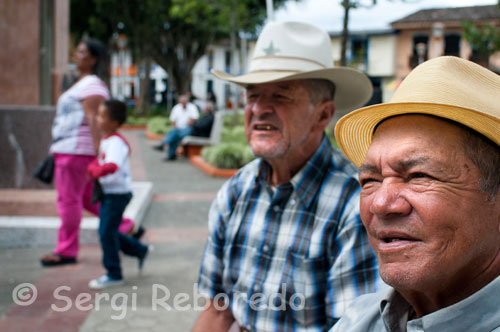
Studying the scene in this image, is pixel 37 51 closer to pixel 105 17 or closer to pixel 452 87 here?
pixel 452 87

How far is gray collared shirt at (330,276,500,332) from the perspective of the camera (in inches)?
49.1

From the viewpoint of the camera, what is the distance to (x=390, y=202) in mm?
1328

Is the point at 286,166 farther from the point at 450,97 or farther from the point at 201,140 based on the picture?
the point at 201,140

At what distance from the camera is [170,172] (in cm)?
1314

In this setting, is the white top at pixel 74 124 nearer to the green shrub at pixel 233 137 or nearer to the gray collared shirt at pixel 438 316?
the gray collared shirt at pixel 438 316

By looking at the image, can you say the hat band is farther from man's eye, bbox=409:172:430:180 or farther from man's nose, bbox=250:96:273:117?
man's eye, bbox=409:172:430:180

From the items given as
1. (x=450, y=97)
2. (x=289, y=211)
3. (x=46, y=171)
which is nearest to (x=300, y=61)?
(x=289, y=211)

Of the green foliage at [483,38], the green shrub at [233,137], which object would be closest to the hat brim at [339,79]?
the green foliage at [483,38]

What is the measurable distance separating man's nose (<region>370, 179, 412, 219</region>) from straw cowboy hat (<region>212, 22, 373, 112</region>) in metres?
1.33

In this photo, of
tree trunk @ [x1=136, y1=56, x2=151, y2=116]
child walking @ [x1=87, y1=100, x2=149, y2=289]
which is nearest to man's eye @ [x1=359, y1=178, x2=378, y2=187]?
child walking @ [x1=87, y1=100, x2=149, y2=289]

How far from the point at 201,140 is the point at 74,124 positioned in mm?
10151

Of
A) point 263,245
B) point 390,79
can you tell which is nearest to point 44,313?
point 263,245

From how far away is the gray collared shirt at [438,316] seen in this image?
1246 millimetres

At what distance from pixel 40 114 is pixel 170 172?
5380 millimetres
